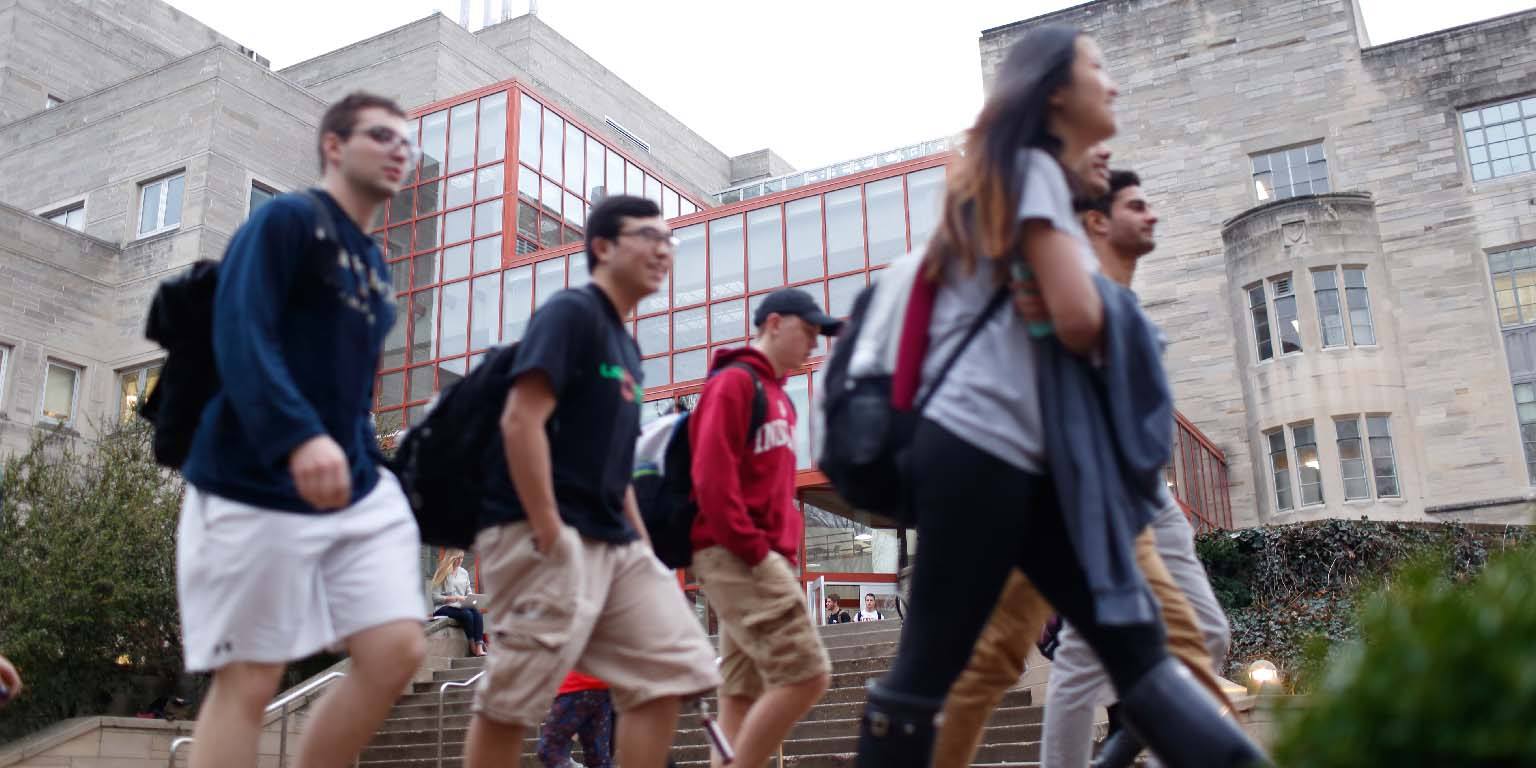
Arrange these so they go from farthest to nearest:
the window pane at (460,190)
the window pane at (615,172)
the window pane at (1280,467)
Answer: the window pane at (615,172)
the window pane at (460,190)
the window pane at (1280,467)

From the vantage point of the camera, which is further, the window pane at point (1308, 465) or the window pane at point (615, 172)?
the window pane at point (615, 172)

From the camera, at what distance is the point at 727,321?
31641mm

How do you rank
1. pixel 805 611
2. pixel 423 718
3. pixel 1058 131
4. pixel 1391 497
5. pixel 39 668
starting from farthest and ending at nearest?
pixel 1391 497 → pixel 39 668 → pixel 423 718 → pixel 805 611 → pixel 1058 131

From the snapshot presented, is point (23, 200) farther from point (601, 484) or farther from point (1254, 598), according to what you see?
point (601, 484)

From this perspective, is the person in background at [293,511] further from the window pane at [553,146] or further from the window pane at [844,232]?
the window pane at [553,146]

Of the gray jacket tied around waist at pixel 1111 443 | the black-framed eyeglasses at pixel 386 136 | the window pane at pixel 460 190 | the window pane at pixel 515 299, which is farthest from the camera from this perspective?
the window pane at pixel 460 190

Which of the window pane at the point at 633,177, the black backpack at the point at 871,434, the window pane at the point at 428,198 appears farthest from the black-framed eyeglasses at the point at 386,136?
the window pane at the point at 633,177

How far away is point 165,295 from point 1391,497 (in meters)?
30.6

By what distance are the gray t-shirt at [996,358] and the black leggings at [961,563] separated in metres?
0.04

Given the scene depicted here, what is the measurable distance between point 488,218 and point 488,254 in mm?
1063

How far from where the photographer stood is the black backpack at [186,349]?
3344 mm

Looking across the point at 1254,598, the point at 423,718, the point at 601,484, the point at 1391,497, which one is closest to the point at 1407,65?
the point at 1391,497

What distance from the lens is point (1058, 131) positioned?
9.83 feet

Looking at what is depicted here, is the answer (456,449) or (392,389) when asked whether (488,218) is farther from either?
(456,449)
